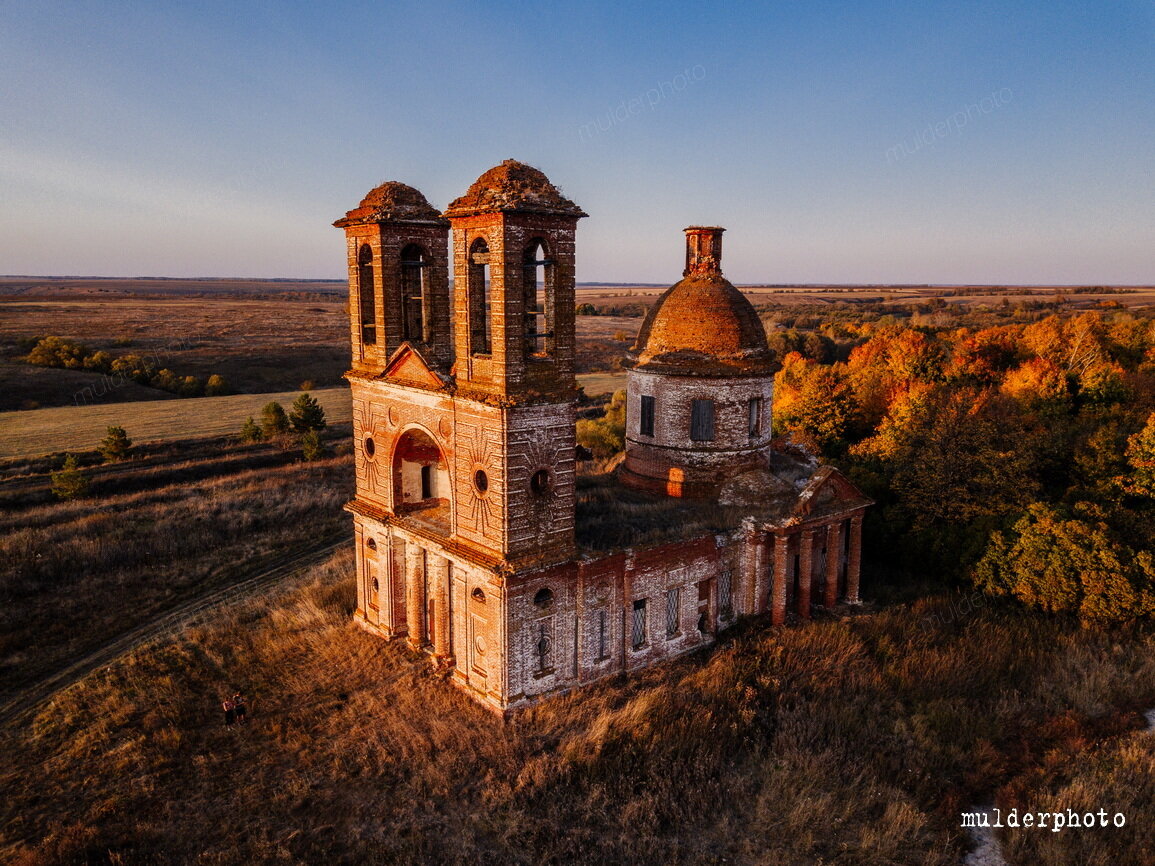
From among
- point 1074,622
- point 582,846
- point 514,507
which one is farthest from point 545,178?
point 1074,622

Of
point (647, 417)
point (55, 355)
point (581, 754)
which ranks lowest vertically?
point (581, 754)

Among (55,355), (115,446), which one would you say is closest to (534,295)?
(115,446)

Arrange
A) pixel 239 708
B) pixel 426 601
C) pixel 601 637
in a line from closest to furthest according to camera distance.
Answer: pixel 239 708 < pixel 601 637 < pixel 426 601

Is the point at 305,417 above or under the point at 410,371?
under

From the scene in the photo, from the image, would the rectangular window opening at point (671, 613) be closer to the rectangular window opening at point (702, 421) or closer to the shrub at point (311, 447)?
the rectangular window opening at point (702, 421)

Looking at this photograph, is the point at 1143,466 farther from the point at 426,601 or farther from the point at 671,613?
the point at 426,601

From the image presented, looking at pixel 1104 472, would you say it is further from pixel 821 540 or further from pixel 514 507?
pixel 514 507
